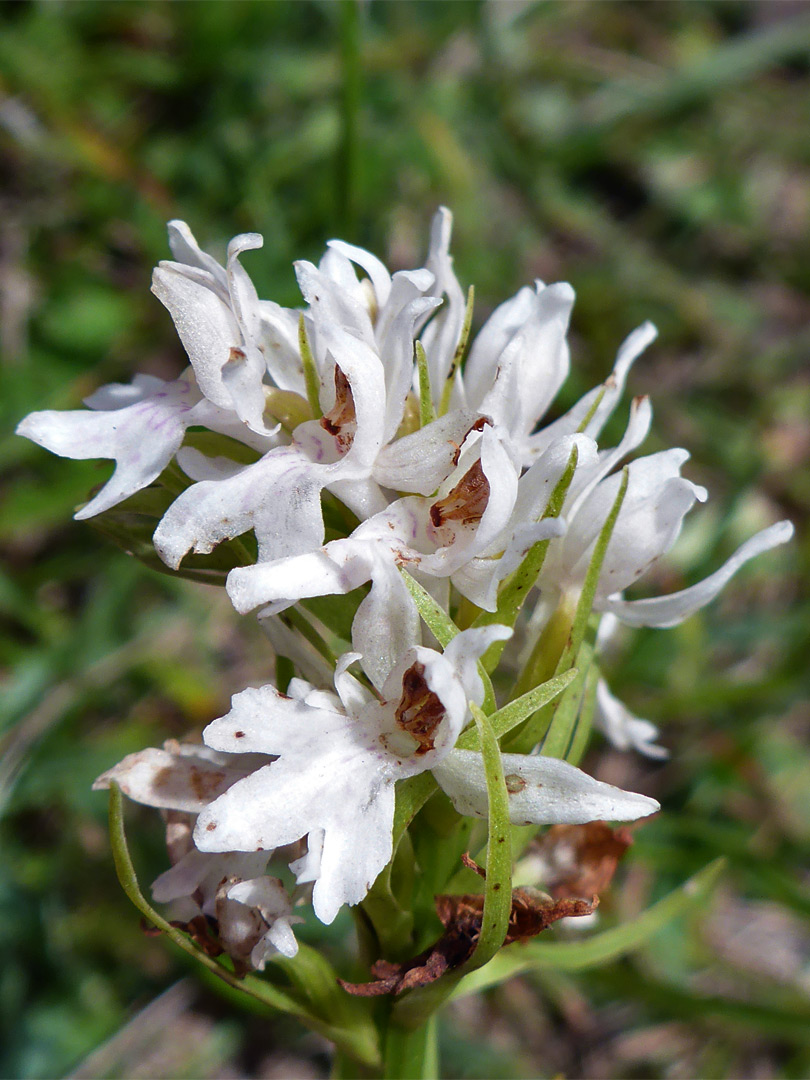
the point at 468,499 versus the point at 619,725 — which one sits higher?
the point at 468,499

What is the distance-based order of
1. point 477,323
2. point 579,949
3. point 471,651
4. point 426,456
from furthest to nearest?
1. point 477,323
2. point 579,949
3. point 426,456
4. point 471,651

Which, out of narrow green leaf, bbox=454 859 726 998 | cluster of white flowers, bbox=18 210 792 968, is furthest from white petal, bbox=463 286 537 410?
narrow green leaf, bbox=454 859 726 998

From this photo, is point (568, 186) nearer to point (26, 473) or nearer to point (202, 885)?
point (26, 473)

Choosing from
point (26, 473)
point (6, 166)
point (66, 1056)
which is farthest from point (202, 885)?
point (6, 166)

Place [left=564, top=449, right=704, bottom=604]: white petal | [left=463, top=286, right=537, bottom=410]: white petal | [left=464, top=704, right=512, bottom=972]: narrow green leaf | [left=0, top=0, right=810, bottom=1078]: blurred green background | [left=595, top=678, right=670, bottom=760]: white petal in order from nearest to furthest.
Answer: [left=464, top=704, right=512, bottom=972]: narrow green leaf, [left=564, top=449, right=704, bottom=604]: white petal, [left=463, top=286, right=537, bottom=410]: white petal, [left=595, top=678, right=670, bottom=760]: white petal, [left=0, top=0, right=810, bottom=1078]: blurred green background

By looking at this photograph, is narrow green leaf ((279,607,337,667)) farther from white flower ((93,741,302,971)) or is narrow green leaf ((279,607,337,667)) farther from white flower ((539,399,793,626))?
white flower ((539,399,793,626))

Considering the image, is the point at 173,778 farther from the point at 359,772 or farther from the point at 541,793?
the point at 541,793

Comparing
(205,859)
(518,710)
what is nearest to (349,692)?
(518,710)
